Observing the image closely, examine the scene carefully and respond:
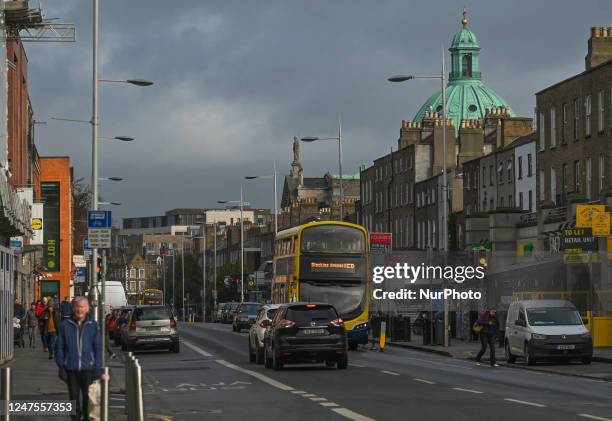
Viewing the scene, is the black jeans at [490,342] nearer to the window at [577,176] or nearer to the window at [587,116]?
the window at [587,116]

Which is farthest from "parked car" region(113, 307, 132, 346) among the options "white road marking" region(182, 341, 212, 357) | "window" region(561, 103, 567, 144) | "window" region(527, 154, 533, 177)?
"window" region(527, 154, 533, 177)

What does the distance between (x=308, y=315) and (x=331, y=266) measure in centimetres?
1345

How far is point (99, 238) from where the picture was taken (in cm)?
3456

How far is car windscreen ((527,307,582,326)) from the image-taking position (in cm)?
3884

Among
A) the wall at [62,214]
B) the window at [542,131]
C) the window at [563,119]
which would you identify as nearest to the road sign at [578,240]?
the window at [563,119]

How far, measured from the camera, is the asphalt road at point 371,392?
20.6m

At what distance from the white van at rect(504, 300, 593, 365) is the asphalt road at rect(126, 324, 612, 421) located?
1.55 metres

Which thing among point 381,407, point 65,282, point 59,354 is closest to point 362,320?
point 381,407

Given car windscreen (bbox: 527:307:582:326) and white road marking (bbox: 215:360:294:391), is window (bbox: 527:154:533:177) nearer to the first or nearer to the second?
car windscreen (bbox: 527:307:582:326)

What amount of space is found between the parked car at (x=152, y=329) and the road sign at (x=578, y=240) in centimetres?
1417

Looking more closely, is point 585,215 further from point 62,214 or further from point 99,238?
point 62,214

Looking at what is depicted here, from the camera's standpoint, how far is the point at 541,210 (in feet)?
220

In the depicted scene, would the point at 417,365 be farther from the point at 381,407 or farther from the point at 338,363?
the point at 381,407

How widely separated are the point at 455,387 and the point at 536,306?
13.0 meters
